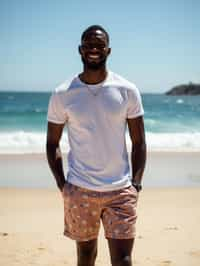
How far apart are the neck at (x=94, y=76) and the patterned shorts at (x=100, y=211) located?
0.60 metres

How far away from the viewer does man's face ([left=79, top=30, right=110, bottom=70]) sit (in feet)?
8.07

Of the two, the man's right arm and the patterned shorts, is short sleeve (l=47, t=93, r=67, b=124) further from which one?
the patterned shorts

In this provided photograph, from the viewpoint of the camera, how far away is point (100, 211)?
250cm

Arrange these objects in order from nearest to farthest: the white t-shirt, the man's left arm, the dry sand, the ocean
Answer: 1. the white t-shirt
2. the man's left arm
3. the dry sand
4. the ocean

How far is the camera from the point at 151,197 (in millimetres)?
6703

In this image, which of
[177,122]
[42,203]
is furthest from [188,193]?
[177,122]

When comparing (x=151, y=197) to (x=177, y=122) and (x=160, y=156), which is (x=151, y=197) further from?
(x=177, y=122)

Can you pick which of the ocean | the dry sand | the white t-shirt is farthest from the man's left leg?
the ocean

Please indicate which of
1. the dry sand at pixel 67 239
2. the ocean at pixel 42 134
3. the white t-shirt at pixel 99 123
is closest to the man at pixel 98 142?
the white t-shirt at pixel 99 123

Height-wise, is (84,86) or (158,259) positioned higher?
(84,86)

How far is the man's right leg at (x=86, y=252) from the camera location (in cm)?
258

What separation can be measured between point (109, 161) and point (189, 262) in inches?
83.5

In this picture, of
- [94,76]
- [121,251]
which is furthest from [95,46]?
[121,251]

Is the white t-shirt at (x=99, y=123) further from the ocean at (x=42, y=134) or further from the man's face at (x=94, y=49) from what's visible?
the ocean at (x=42, y=134)
